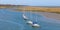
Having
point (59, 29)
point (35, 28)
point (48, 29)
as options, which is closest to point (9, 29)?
point (35, 28)

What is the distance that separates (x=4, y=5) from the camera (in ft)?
255

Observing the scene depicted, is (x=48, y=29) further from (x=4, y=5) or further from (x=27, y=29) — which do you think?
(x=4, y=5)

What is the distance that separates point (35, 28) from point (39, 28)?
24.9 inches

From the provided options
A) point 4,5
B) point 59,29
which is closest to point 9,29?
point 59,29

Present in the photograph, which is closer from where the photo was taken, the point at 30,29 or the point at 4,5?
the point at 30,29

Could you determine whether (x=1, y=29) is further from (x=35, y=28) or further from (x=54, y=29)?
(x=54, y=29)

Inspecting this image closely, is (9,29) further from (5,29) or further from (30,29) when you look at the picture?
(30,29)

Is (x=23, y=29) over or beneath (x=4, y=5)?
over

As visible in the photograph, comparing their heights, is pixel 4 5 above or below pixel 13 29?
below

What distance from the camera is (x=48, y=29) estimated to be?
21.3 metres

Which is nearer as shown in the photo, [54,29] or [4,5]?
[54,29]

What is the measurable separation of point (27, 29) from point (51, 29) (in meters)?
3.63

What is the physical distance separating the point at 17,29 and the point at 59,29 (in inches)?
239

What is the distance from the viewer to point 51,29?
70.6 ft
